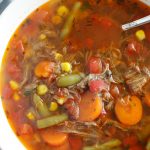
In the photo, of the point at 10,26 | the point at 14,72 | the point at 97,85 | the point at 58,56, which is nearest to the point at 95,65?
the point at 97,85

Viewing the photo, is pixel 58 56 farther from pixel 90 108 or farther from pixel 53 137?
pixel 53 137

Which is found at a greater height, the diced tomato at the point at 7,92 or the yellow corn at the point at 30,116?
the diced tomato at the point at 7,92

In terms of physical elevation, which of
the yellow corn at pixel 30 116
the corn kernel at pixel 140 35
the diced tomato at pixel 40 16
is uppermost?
the diced tomato at pixel 40 16

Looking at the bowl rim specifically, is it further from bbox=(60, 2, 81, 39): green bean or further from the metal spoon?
the metal spoon

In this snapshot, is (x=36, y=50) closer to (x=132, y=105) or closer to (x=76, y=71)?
(x=76, y=71)

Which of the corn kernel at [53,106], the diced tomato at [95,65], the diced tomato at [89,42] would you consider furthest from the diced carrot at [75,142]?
the diced tomato at [89,42]

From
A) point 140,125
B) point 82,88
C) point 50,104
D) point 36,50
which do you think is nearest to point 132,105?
point 140,125

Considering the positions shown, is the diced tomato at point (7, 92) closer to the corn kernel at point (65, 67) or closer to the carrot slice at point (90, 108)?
the corn kernel at point (65, 67)
